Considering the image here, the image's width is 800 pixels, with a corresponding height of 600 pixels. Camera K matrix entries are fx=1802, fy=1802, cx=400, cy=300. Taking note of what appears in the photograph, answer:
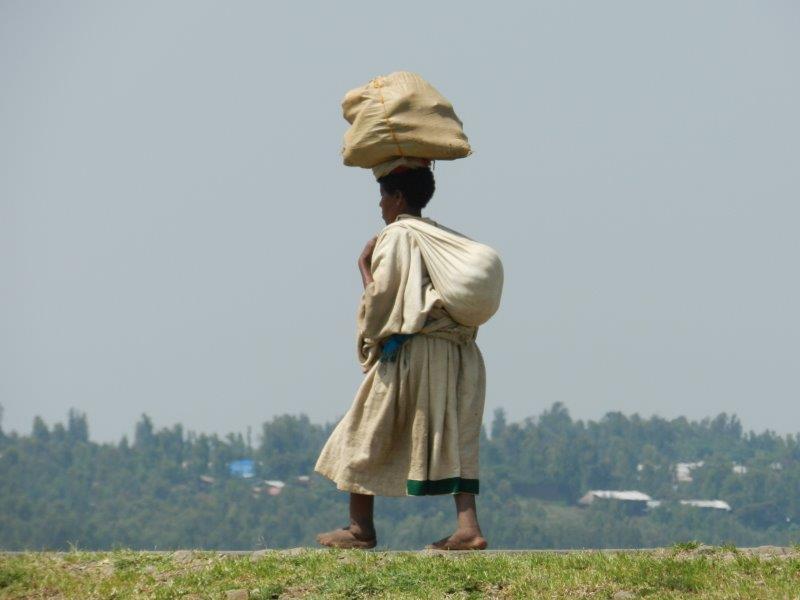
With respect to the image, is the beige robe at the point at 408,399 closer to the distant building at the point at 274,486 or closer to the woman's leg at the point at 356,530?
the woman's leg at the point at 356,530

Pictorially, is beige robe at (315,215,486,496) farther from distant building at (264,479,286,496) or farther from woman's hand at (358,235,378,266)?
distant building at (264,479,286,496)

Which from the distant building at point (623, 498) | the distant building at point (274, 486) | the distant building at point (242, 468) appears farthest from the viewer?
the distant building at point (242, 468)

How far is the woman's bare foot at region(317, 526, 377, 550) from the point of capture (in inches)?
460

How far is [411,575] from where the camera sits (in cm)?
1036

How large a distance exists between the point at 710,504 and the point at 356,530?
5434 inches

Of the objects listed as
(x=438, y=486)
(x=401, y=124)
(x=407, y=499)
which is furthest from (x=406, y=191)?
(x=407, y=499)

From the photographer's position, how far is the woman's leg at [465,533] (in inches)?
449

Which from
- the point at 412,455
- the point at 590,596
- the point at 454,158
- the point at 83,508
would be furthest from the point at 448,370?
the point at 83,508

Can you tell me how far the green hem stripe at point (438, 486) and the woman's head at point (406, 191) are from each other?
1.78m

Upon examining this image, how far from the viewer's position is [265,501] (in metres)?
150

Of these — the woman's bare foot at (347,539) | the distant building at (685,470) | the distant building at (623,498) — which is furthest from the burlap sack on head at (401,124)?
the distant building at (685,470)

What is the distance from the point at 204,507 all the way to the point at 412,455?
144m

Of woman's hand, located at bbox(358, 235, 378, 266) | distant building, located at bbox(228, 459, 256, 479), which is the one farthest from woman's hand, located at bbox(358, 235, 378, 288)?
distant building, located at bbox(228, 459, 256, 479)

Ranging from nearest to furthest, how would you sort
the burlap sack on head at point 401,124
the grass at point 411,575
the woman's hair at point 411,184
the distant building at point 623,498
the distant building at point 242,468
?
1. the grass at point 411,575
2. the burlap sack on head at point 401,124
3. the woman's hair at point 411,184
4. the distant building at point 623,498
5. the distant building at point 242,468
